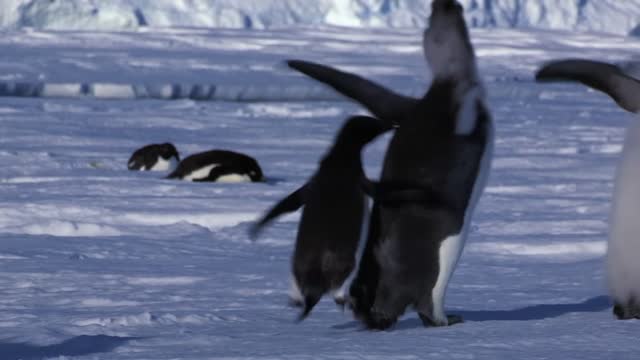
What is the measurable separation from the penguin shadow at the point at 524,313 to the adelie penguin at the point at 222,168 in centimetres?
457

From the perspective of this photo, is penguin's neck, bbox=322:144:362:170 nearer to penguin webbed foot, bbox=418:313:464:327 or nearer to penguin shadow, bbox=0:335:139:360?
penguin webbed foot, bbox=418:313:464:327

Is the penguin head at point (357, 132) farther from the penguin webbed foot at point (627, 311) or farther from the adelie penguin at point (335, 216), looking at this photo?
the penguin webbed foot at point (627, 311)

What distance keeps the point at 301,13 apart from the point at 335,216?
108 feet

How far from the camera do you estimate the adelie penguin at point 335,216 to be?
3131 millimetres

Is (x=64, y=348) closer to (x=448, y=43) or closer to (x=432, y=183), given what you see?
(x=432, y=183)

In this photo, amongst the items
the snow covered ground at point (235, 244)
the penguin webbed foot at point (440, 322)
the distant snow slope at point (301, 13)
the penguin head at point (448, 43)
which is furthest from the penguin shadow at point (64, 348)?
the distant snow slope at point (301, 13)

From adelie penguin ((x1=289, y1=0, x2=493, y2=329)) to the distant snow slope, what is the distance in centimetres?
2794

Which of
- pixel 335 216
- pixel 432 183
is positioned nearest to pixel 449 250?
pixel 432 183

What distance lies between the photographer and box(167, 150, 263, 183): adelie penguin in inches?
326

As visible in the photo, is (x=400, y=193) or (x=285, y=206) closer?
(x=400, y=193)

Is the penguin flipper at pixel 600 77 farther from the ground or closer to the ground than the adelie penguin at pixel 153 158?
farther from the ground

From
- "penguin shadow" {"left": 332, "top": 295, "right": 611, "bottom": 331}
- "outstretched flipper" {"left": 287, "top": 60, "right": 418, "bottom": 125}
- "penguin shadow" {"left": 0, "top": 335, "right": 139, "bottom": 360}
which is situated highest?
"outstretched flipper" {"left": 287, "top": 60, "right": 418, "bottom": 125}

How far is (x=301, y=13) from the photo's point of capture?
35.8 m

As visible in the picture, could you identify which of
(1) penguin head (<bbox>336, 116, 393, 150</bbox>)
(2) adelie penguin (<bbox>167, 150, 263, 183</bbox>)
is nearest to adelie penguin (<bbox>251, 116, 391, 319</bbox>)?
(1) penguin head (<bbox>336, 116, 393, 150</bbox>)
